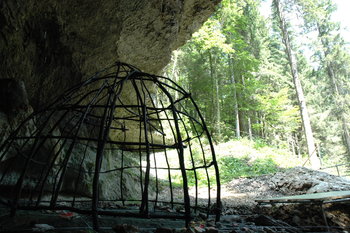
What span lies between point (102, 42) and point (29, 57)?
1.12 meters

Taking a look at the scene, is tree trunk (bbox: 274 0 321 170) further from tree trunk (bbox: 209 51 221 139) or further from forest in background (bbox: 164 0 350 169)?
tree trunk (bbox: 209 51 221 139)

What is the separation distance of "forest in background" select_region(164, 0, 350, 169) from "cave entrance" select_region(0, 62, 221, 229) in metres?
8.63

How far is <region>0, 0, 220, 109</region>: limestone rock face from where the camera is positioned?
2.36m

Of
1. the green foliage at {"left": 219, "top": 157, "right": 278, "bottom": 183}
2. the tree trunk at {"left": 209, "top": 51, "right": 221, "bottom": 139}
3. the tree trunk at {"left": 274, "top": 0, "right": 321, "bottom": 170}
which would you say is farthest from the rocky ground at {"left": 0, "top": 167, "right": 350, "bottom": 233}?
the tree trunk at {"left": 209, "top": 51, "right": 221, "bottom": 139}

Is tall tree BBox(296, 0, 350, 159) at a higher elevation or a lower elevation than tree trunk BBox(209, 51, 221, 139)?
higher

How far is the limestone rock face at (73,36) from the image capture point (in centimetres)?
236

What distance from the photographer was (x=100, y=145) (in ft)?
4.22

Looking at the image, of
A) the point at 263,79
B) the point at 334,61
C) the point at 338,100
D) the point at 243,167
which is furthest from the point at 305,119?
the point at 334,61

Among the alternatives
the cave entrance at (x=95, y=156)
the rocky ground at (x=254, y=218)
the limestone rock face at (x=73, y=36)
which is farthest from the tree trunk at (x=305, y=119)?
the limestone rock face at (x=73, y=36)

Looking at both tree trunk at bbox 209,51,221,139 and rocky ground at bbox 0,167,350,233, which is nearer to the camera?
rocky ground at bbox 0,167,350,233

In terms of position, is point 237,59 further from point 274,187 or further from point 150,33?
point 150,33

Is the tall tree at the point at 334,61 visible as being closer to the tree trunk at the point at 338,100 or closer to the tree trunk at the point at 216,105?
the tree trunk at the point at 338,100

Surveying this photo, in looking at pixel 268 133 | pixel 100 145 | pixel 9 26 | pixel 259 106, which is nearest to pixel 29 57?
pixel 9 26

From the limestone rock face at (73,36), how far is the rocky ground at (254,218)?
68.2 inches
